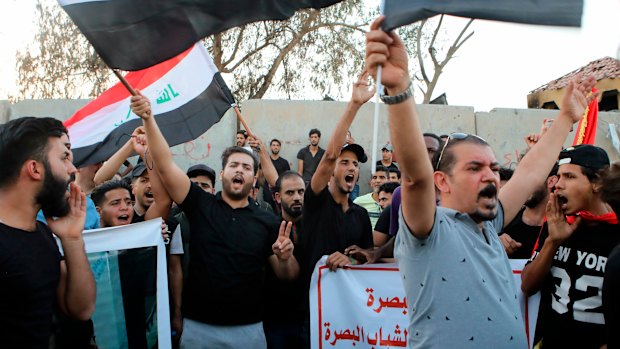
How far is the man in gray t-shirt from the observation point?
217cm

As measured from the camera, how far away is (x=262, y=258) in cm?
427

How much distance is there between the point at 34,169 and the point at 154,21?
2.95ft

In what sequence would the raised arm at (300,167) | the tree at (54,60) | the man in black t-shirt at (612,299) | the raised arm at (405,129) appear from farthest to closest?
the tree at (54,60) → the raised arm at (300,167) → the man in black t-shirt at (612,299) → the raised arm at (405,129)

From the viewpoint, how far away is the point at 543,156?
3.32 metres

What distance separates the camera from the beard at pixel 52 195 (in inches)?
114

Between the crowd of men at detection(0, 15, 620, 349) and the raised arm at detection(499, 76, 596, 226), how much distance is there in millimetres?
10

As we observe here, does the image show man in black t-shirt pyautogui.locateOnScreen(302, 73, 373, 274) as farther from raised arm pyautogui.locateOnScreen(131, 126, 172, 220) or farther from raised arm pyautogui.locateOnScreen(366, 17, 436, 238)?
raised arm pyautogui.locateOnScreen(366, 17, 436, 238)

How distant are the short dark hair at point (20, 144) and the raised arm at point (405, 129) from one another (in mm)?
1689

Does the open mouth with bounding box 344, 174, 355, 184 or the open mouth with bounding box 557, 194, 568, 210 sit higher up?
the open mouth with bounding box 344, 174, 355, 184

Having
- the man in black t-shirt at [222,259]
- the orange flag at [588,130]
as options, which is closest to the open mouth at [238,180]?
the man in black t-shirt at [222,259]

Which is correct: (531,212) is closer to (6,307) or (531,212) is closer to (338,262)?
(338,262)

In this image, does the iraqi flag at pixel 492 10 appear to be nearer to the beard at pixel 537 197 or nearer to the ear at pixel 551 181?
the ear at pixel 551 181

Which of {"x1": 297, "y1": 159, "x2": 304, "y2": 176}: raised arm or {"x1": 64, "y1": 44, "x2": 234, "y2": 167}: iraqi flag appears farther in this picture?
{"x1": 297, "y1": 159, "x2": 304, "y2": 176}: raised arm

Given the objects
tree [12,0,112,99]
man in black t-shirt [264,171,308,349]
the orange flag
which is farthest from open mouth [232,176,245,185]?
tree [12,0,112,99]
